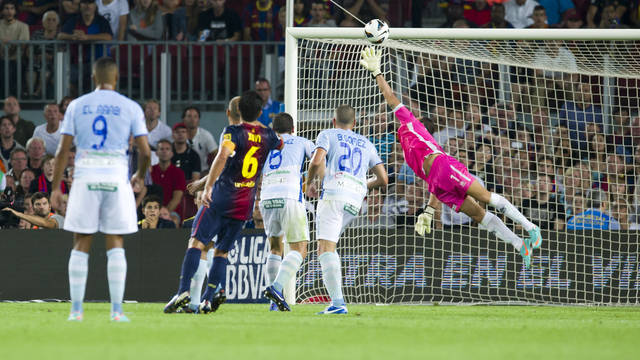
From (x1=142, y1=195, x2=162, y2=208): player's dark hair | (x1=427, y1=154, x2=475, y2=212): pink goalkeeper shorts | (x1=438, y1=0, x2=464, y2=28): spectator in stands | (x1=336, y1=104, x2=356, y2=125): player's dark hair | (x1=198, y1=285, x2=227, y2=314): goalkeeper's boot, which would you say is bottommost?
(x1=198, y1=285, x2=227, y2=314): goalkeeper's boot

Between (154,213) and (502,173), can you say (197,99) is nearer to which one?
(154,213)

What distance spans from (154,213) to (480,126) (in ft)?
15.9

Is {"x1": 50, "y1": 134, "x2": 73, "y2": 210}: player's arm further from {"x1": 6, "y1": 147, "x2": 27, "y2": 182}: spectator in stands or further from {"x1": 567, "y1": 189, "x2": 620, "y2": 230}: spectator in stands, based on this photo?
{"x1": 567, "y1": 189, "x2": 620, "y2": 230}: spectator in stands

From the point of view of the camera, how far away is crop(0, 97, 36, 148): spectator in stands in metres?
15.5

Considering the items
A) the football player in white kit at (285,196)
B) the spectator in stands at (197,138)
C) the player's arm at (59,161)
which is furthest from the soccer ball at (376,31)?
the spectator in stands at (197,138)

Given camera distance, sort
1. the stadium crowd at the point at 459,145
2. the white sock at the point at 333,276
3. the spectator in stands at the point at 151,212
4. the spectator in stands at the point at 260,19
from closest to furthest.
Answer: the white sock at the point at 333,276, the spectator in stands at the point at 151,212, the stadium crowd at the point at 459,145, the spectator in stands at the point at 260,19

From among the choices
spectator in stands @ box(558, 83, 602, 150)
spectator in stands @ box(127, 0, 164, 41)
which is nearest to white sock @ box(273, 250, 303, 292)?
spectator in stands @ box(558, 83, 602, 150)

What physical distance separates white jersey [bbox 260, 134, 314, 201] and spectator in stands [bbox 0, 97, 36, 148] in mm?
6751

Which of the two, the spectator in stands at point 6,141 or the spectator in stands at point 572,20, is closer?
the spectator in stands at point 6,141

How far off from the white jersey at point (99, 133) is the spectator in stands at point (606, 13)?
1084 cm

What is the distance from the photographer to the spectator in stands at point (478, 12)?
17.1 meters

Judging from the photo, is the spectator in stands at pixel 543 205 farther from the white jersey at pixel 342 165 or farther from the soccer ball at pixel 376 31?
the white jersey at pixel 342 165

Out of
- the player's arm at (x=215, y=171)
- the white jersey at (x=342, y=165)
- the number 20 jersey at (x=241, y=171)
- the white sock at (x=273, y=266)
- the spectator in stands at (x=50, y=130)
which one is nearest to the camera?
the player's arm at (x=215, y=171)

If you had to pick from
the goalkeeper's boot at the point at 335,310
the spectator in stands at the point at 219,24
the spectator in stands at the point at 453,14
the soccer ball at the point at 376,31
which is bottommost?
the goalkeeper's boot at the point at 335,310
